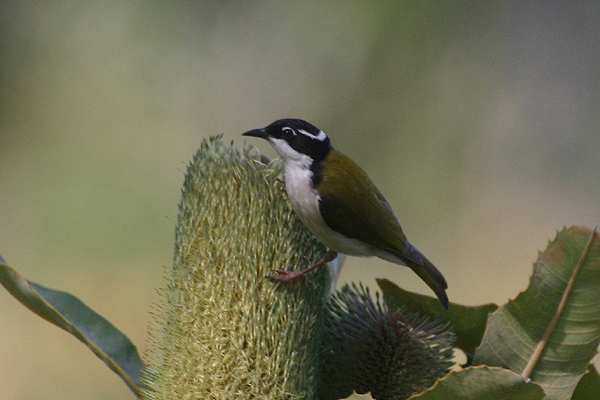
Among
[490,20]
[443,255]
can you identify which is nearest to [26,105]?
[443,255]

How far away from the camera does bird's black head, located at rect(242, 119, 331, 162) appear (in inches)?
48.2

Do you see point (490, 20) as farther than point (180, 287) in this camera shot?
Yes

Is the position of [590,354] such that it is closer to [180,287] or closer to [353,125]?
[180,287]

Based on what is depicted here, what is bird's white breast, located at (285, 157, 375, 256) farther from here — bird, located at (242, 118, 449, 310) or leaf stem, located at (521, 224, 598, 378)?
leaf stem, located at (521, 224, 598, 378)

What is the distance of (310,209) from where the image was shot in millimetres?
922

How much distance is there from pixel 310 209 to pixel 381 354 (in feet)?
0.80

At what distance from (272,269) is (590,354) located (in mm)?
422

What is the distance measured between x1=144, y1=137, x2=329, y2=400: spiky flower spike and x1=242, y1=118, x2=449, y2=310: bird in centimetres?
25

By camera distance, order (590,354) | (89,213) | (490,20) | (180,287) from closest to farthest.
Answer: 1. (590,354)
2. (180,287)
3. (89,213)
4. (490,20)

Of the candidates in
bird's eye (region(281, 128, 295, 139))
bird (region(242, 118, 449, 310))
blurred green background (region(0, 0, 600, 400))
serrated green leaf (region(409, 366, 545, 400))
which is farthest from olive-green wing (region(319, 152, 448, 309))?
blurred green background (region(0, 0, 600, 400))

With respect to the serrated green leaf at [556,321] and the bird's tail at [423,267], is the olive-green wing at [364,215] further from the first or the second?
the serrated green leaf at [556,321]

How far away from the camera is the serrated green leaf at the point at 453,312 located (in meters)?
0.97

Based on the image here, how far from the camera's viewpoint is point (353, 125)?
151 inches

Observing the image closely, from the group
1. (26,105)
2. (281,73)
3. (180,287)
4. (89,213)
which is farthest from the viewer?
(281,73)
